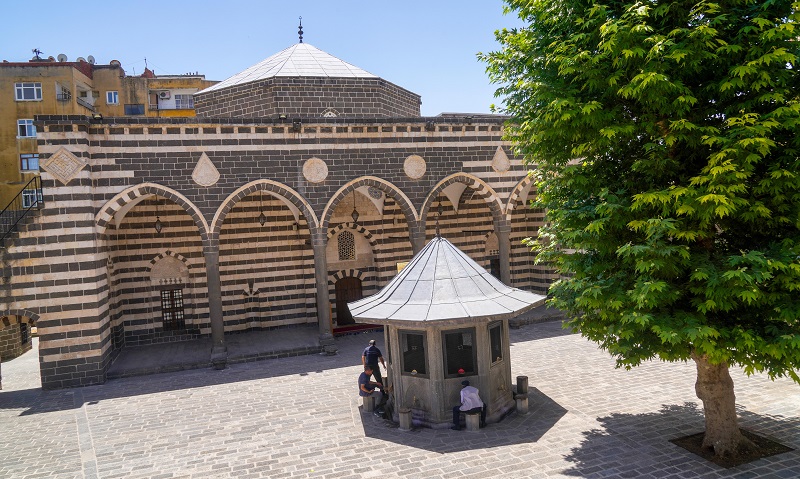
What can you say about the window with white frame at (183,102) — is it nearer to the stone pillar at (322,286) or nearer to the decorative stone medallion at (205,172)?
the decorative stone medallion at (205,172)

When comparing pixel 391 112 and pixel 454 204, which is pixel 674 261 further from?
pixel 391 112

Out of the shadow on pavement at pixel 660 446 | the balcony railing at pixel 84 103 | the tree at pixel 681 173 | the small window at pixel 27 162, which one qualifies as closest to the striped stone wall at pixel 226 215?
the tree at pixel 681 173

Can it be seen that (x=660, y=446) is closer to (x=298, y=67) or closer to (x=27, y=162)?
(x=298, y=67)

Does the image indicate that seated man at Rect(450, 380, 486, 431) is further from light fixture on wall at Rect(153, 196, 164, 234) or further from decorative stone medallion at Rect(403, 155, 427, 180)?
light fixture on wall at Rect(153, 196, 164, 234)

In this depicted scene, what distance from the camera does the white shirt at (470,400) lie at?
376 inches

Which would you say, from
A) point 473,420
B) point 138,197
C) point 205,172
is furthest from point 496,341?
point 138,197

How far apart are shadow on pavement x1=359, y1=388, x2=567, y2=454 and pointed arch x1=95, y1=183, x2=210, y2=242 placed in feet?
26.2

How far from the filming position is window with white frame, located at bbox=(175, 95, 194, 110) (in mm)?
38562

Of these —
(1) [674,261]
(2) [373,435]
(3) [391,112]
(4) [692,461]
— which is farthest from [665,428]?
(3) [391,112]

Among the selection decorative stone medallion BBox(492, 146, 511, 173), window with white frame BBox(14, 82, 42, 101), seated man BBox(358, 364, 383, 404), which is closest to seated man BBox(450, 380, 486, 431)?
seated man BBox(358, 364, 383, 404)

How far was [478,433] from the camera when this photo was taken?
31.2 ft

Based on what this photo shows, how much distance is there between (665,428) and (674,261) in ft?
12.0

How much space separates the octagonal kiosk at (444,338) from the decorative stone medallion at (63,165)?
8925mm

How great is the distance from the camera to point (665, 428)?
9234mm
